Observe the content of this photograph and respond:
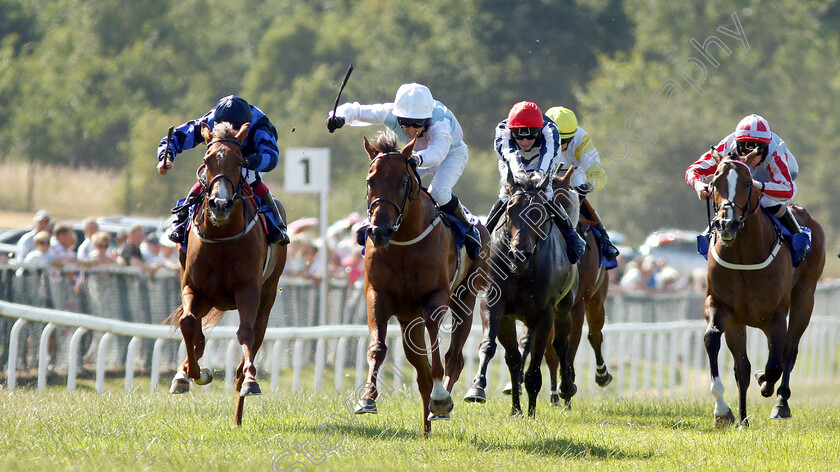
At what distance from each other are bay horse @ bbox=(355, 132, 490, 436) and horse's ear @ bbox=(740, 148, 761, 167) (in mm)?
2469

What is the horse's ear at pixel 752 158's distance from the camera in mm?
8695

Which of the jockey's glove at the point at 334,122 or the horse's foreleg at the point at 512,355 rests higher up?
the jockey's glove at the point at 334,122

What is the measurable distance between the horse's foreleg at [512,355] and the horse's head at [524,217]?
1.47ft

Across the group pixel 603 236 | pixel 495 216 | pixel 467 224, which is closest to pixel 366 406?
pixel 467 224

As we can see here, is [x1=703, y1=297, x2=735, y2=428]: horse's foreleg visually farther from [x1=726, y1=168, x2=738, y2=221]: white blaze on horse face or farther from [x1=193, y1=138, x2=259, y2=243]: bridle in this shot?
[x1=193, y1=138, x2=259, y2=243]: bridle

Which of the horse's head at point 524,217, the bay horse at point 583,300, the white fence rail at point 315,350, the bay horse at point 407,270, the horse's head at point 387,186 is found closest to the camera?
the horse's head at point 387,186

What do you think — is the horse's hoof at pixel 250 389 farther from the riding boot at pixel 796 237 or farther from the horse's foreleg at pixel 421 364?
the riding boot at pixel 796 237

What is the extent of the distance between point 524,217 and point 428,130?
0.97 metres

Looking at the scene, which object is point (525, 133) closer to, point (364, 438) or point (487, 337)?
point (487, 337)

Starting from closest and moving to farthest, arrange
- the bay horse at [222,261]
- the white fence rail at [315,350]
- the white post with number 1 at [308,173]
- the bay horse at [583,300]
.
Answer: the bay horse at [222,261] < the bay horse at [583,300] < the white fence rail at [315,350] < the white post with number 1 at [308,173]

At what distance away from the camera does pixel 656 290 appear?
20453 millimetres

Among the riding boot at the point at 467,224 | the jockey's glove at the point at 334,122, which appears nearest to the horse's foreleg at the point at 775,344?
the riding boot at the point at 467,224

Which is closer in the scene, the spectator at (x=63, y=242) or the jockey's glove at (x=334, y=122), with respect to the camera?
the jockey's glove at (x=334, y=122)

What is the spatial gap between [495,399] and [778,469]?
12.6 ft
